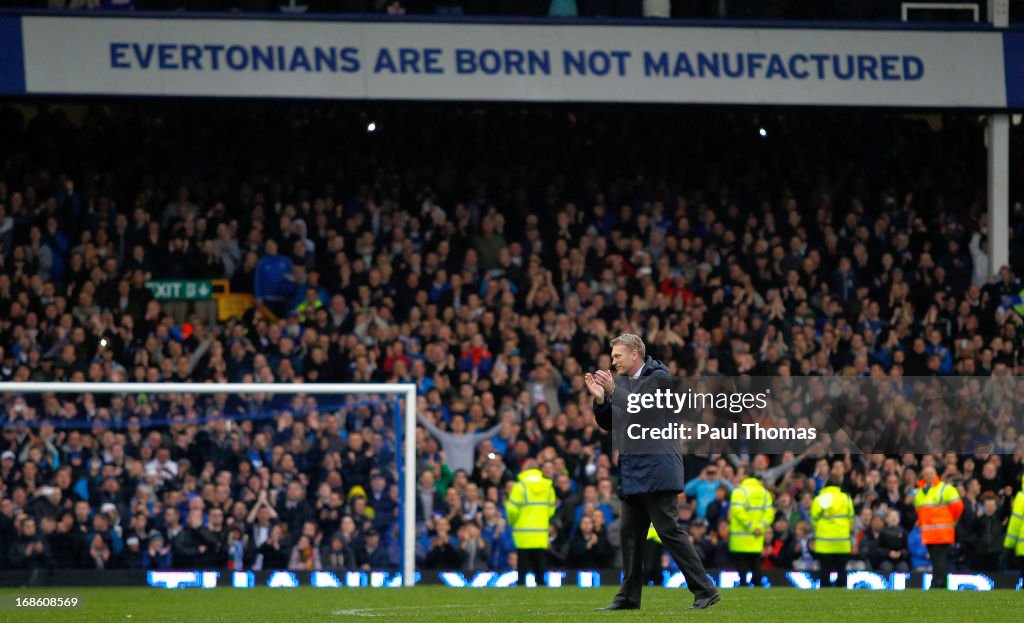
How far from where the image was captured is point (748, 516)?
17.0m

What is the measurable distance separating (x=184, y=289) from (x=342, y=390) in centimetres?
560

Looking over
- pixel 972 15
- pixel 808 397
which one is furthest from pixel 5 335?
pixel 972 15

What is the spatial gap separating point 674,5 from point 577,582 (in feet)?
32.6

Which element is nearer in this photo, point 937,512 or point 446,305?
point 937,512

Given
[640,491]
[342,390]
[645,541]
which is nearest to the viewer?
[640,491]

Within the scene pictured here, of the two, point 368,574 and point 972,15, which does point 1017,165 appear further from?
point 368,574

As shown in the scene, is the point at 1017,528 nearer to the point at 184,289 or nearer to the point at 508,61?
the point at 508,61

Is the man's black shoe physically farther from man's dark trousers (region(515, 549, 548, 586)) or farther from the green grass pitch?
man's dark trousers (region(515, 549, 548, 586))

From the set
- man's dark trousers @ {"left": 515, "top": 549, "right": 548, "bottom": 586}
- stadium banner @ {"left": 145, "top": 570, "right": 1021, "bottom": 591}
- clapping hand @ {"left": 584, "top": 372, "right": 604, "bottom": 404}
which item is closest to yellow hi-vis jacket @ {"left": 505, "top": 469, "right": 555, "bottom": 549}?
man's dark trousers @ {"left": 515, "top": 549, "right": 548, "bottom": 586}

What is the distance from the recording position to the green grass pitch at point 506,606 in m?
9.70

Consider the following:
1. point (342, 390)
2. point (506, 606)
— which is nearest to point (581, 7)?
point (342, 390)

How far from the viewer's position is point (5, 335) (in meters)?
19.9

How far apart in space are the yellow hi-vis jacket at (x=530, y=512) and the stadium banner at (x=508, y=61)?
6.92 meters

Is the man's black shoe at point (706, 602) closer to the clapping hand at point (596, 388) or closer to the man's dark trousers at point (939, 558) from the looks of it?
the clapping hand at point (596, 388)
